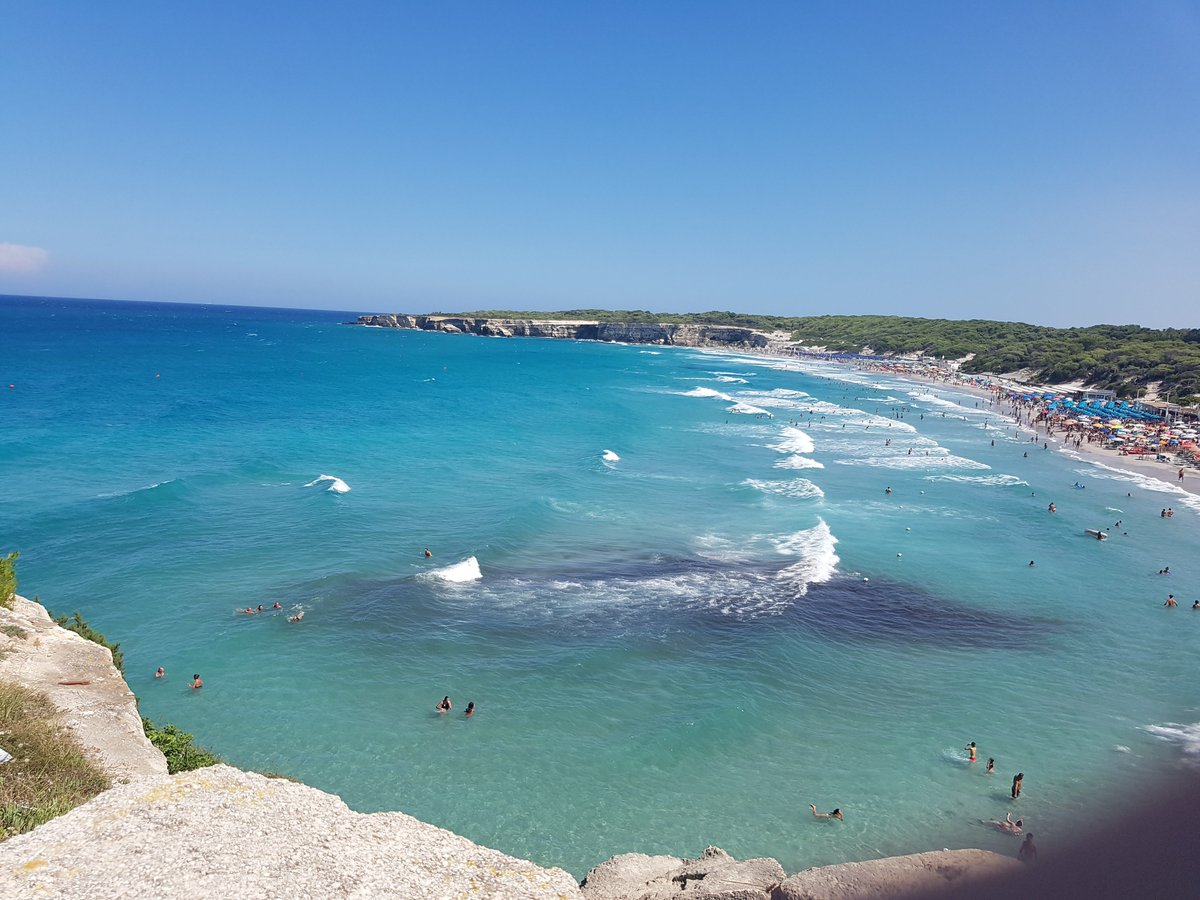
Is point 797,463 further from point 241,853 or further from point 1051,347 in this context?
point 1051,347

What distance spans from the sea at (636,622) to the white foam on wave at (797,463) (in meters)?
0.40

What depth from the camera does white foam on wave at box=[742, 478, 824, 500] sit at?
4377cm

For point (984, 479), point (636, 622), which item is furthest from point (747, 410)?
point (636, 622)

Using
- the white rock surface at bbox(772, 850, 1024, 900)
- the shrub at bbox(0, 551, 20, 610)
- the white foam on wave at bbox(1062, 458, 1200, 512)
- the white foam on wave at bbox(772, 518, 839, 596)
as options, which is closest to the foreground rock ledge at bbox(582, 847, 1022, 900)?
the white rock surface at bbox(772, 850, 1024, 900)

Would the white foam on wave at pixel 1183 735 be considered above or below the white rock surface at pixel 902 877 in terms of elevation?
below

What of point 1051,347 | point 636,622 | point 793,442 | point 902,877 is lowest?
point 636,622

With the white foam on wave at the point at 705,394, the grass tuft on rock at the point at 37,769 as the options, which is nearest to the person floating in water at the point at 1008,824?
the grass tuft on rock at the point at 37,769

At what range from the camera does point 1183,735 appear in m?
19.7

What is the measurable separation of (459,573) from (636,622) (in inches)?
328

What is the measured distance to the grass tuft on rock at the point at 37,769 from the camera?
9078 millimetres

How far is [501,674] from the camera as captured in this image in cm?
2197

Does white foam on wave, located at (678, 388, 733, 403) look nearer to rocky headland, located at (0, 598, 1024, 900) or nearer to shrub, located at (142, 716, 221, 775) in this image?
rocky headland, located at (0, 598, 1024, 900)

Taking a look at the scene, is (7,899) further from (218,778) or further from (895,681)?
(895,681)

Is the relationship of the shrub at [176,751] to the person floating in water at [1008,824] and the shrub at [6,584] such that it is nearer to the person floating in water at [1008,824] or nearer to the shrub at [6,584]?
the shrub at [6,584]
